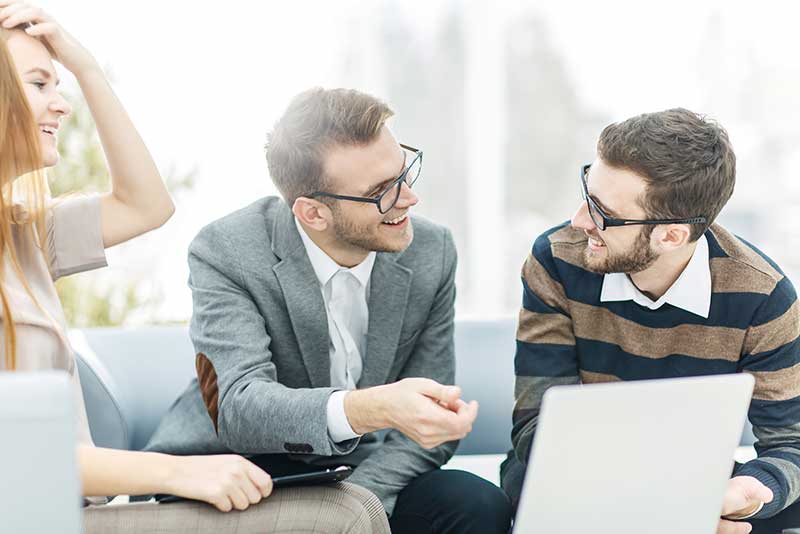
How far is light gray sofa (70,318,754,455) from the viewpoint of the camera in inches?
96.2

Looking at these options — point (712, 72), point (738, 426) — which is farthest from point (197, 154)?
point (738, 426)

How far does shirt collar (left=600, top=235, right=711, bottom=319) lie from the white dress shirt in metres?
0.51

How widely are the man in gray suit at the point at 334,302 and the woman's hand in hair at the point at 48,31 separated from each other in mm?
434

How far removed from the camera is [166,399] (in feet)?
8.09

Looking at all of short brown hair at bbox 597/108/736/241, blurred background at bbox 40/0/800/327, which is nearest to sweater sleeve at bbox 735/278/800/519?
short brown hair at bbox 597/108/736/241

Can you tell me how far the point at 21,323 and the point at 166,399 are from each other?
1.00 metres

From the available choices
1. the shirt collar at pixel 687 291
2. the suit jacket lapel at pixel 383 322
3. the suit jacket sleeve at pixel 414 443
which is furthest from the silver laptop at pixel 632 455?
the suit jacket lapel at pixel 383 322

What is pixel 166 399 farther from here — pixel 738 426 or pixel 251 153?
pixel 251 153

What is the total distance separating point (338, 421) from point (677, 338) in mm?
708

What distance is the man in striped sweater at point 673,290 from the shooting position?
1840 mm

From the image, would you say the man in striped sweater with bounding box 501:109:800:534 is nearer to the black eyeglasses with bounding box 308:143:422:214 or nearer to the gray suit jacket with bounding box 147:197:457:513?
the gray suit jacket with bounding box 147:197:457:513

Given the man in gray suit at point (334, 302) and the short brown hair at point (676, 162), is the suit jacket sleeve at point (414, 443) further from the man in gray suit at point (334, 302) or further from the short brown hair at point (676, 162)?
the short brown hair at point (676, 162)

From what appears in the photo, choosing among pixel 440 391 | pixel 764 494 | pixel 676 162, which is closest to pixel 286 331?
pixel 440 391

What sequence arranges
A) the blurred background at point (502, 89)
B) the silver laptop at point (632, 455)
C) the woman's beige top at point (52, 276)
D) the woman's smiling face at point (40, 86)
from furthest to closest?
1. the blurred background at point (502, 89)
2. the woman's smiling face at point (40, 86)
3. the woman's beige top at point (52, 276)
4. the silver laptop at point (632, 455)
